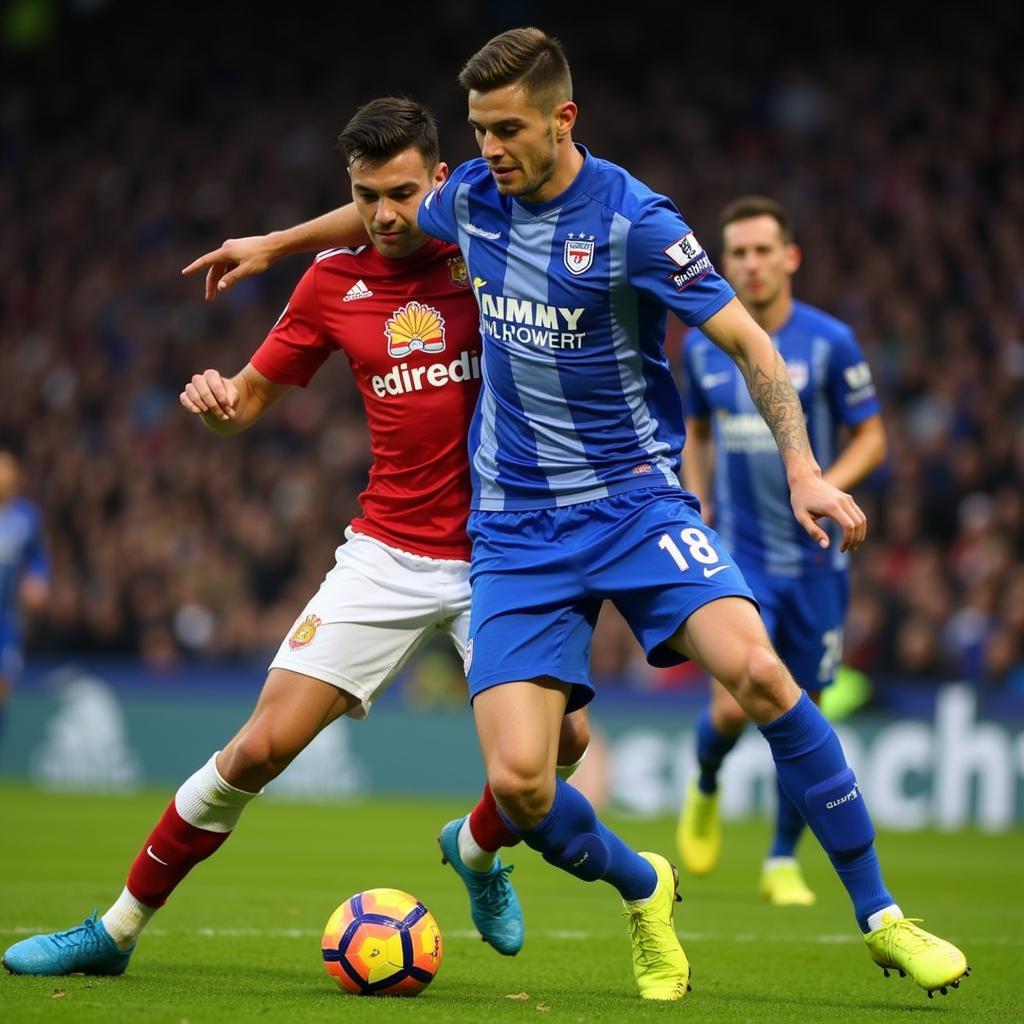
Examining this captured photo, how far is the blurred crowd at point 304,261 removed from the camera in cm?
1574

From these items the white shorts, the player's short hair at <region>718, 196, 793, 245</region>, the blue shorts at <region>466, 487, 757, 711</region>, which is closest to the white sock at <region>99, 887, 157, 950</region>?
the white shorts

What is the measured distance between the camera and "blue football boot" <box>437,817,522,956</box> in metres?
5.98

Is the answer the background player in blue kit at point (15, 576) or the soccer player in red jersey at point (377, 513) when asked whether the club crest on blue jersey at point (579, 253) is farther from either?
the background player in blue kit at point (15, 576)

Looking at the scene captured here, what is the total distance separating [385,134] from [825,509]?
1.84 metres

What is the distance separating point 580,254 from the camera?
512cm

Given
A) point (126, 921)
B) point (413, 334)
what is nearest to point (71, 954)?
point (126, 921)

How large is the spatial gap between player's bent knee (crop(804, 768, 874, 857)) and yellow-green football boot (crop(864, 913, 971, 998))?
0.21 m

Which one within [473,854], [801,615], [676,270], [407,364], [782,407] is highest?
[676,270]

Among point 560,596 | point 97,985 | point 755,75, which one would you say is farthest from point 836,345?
point 755,75

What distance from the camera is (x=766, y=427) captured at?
822 centimetres

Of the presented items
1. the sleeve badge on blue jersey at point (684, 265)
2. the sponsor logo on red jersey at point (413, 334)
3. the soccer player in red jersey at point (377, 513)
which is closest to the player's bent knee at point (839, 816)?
the soccer player in red jersey at point (377, 513)

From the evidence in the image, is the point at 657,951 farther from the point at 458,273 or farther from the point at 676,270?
the point at 458,273

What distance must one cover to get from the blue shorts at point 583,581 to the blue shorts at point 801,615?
118 inches

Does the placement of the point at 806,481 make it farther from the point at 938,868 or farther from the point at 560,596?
the point at 938,868
